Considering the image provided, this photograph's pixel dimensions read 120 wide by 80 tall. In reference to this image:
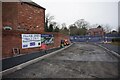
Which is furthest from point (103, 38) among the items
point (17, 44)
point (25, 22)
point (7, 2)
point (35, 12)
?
point (17, 44)

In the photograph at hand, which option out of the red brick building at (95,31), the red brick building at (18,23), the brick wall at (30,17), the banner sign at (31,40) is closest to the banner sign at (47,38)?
the red brick building at (18,23)

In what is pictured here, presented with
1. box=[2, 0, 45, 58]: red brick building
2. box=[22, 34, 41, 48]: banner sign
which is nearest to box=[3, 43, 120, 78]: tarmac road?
box=[2, 0, 45, 58]: red brick building

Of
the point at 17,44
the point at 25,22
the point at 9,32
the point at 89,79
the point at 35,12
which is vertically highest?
the point at 35,12

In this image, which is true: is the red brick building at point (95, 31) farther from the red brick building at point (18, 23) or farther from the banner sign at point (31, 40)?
the banner sign at point (31, 40)

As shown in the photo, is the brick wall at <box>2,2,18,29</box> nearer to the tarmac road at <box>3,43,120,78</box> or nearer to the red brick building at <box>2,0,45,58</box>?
the red brick building at <box>2,0,45,58</box>

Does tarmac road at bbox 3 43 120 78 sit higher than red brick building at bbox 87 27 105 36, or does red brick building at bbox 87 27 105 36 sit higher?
red brick building at bbox 87 27 105 36

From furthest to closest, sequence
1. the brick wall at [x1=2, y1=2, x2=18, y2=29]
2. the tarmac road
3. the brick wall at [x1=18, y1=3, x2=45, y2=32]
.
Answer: the brick wall at [x1=18, y1=3, x2=45, y2=32] < the brick wall at [x1=2, y1=2, x2=18, y2=29] < the tarmac road

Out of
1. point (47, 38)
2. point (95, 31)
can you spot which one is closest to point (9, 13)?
point (47, 38)

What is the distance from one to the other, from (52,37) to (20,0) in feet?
26.8

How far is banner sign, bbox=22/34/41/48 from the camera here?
1711 centimetres

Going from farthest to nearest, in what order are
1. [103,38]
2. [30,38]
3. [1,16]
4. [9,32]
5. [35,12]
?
[103,38]
[35,12]
[1,16]
[30,38]
[9,32]

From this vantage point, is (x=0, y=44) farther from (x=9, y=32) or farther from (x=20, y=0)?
(x=20, y=0)

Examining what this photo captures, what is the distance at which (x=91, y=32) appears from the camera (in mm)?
101938

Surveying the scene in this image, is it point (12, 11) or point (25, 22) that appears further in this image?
point (25, 22)
